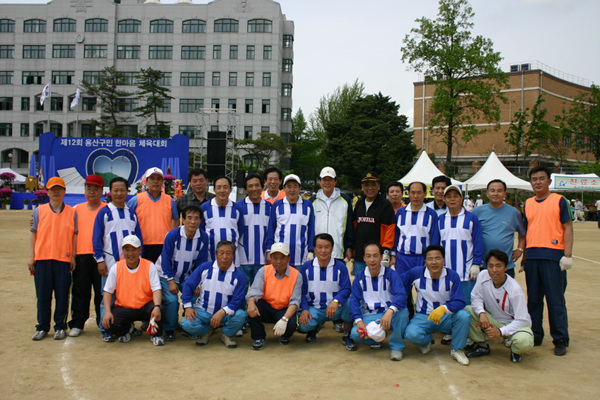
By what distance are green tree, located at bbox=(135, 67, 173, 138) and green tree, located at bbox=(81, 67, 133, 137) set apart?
162 cm

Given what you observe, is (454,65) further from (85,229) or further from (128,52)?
(128,52)

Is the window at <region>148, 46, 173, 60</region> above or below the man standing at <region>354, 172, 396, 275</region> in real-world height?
above

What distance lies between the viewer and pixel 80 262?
5.64m

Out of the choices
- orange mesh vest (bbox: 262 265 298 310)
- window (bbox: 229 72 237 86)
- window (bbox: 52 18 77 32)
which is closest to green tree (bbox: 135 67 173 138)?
window (bbox: 229 72 237 86)

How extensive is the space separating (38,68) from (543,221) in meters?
58.8

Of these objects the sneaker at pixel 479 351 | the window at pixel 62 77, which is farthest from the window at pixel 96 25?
the sneaker at pixel 479 351

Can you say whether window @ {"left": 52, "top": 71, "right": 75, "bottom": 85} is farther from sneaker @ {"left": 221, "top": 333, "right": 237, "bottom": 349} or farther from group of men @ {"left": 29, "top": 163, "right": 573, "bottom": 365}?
sneaker @ {"left": 221, "top": 333, "right": 237, "bottom": 349}

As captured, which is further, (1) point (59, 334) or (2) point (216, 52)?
(2) point (216, 52)

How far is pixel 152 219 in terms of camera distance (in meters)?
5.97

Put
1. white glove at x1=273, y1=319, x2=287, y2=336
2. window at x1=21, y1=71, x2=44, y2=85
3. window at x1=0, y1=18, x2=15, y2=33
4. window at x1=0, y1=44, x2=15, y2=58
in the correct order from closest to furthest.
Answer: white glove at x1=273, y1=319, x2=287, y2=336, window at x1=21, y1=71, x2=44, y2=85, window at x1=0, y1=18, x2=15, y2=33, window at x1=0, y1=44, x2=15, y2=58

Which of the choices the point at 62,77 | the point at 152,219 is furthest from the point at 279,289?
the point at 62,77

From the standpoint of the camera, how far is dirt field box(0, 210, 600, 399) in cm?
402

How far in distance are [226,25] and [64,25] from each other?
58.1 feet

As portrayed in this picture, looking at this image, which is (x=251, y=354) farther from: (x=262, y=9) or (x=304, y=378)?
(x=262, y=9)
